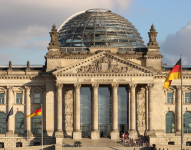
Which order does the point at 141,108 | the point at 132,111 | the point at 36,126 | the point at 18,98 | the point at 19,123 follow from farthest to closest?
1. the point at 18,98
2. the point at 19,123
3. the point at 36,126
4. the point at 141,108
5. the point at 132,111

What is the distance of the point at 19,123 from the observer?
111000mm

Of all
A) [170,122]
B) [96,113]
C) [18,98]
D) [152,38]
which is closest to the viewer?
[96,113]

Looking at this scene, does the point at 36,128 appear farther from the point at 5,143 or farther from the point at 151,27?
the point at 151,27

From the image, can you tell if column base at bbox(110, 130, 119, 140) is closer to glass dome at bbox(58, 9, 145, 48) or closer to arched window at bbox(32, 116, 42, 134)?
arched window at bbox(32, 116, 42, 134)

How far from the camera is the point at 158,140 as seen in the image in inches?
4097

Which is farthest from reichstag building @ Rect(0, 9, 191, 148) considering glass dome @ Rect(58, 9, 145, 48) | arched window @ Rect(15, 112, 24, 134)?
glass dome @ Rect(58, 9, 145, 48)

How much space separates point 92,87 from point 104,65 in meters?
4.97

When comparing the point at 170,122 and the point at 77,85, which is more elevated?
the point at 77,85

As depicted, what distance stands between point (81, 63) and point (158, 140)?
70.4 ft

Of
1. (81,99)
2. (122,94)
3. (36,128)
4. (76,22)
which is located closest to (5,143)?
(36,128)

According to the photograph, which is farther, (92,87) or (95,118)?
(92,87)

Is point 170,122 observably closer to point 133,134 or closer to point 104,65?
point 133,134

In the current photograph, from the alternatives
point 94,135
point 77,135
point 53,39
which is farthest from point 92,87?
point 53,39

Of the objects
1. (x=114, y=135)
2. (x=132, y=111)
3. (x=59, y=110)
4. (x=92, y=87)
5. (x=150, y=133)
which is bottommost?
(x=114, y=135)
